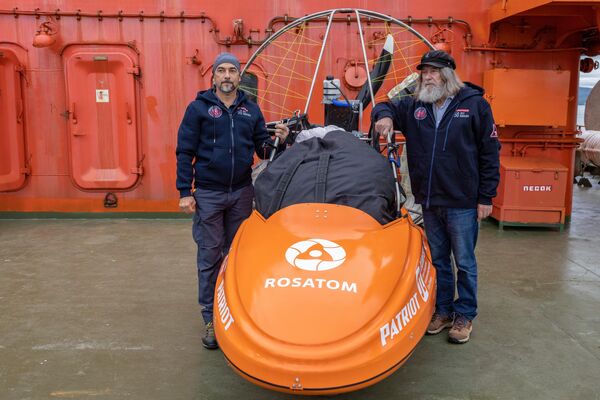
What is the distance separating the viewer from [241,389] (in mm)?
3029

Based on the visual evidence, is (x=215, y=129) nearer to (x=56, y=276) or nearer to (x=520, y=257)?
(x=56, y=276)

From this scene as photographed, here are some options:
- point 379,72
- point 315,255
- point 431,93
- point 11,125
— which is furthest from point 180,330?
point 11,125

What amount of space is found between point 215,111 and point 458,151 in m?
1.55

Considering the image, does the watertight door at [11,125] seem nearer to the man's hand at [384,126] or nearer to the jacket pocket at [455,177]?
the man's hand at [384,126]

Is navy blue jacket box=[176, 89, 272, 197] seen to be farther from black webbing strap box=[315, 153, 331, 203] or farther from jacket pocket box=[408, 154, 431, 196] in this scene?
jacket pocket box=[408, 154, 431, 196]

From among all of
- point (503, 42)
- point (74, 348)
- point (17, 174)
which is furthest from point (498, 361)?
point (17, 174)

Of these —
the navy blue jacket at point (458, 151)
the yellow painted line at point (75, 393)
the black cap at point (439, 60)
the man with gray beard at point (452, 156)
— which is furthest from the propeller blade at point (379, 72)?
the yellow painted line at point (75, 393)

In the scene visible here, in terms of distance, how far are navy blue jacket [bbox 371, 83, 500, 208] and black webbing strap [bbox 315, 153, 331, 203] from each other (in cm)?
61

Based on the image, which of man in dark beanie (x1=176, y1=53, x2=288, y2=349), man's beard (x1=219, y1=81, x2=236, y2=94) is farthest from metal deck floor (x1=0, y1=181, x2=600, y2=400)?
man's beard (x1=219, y1=81, x2=236, y2=94)

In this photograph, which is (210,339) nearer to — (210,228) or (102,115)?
(210,228)

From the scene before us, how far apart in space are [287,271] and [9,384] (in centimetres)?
179

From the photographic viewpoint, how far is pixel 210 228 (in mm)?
3588

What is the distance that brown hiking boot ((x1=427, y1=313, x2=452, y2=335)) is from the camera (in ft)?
12.4

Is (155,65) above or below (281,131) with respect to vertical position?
above
